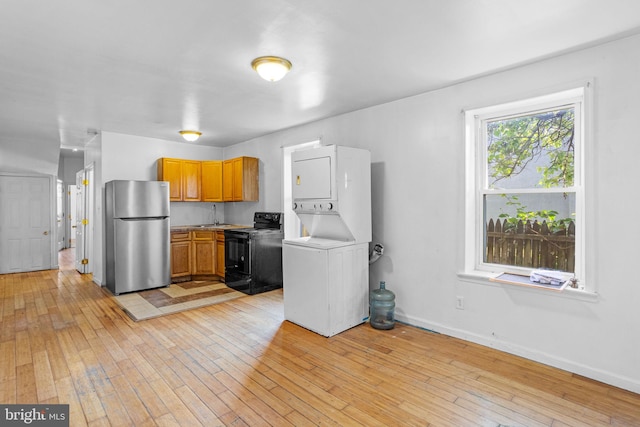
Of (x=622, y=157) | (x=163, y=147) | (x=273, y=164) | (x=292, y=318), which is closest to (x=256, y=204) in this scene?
(x=273, y=164)

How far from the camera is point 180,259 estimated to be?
5.64 meters

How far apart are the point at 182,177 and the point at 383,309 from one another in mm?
4212

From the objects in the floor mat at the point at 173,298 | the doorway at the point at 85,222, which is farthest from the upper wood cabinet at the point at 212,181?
the doorway at the point at 85,222

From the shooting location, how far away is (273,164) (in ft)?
18.2

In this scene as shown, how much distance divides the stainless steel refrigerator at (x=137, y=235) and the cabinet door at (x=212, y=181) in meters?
0.91

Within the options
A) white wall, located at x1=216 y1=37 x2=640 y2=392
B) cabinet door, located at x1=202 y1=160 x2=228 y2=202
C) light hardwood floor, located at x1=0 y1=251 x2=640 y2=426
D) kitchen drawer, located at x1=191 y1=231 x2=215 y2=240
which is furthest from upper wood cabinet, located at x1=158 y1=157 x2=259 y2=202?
light hardwood floor, located at x1=0 y1=251 x2=640 y2=426

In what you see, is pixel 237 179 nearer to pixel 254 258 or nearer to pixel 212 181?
pixel 212 181

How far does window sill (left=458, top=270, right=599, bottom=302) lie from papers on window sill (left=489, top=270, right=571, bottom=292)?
0.04m

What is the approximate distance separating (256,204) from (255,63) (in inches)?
136

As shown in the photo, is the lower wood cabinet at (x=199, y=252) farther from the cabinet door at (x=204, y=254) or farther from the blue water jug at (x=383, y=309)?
the blue water jug at (x=383, y=309)

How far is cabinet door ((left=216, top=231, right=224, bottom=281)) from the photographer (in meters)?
5.59

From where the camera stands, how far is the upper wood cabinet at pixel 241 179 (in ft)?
18.5

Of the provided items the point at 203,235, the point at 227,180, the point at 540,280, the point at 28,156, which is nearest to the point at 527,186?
the point at 540,280

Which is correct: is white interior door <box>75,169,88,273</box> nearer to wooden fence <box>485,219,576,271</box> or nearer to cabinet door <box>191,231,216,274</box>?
cabinet door <box>191,231,216,274</box>
